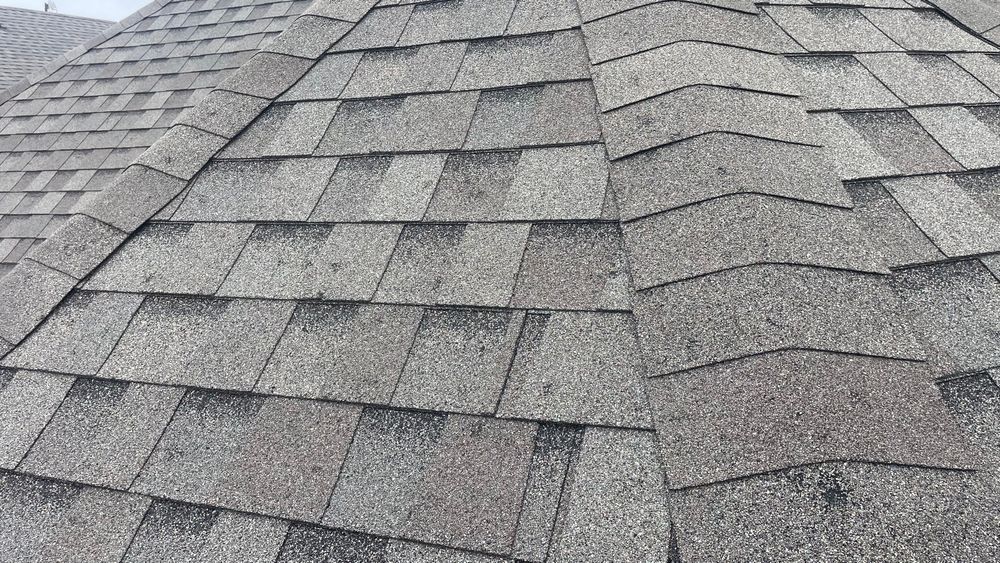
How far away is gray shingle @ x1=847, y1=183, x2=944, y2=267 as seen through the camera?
2379 mm

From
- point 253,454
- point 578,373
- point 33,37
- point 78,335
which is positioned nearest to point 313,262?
Answer: point 253,454

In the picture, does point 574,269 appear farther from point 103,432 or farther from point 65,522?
point 65,522

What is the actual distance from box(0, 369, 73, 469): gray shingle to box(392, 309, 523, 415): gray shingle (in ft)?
5.41

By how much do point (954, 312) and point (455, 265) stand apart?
2.02 metres

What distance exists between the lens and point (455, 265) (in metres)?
2.54

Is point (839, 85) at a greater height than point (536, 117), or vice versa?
point (536, 117)

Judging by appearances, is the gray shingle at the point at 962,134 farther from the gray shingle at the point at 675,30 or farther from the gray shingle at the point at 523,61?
the gray shingle at the point at 523,61

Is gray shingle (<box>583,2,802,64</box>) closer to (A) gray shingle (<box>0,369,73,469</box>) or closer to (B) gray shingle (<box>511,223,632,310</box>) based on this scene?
(B) gray shingle (<box>511,223,632,310</box>)

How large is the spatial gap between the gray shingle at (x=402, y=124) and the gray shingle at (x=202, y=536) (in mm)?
1994

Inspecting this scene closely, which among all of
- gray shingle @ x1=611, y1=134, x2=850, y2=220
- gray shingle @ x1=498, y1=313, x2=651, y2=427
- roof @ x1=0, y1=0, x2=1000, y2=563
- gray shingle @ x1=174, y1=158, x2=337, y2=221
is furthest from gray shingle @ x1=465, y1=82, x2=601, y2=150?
gray shingle @ x1=498, y1=313, x2=651, y2=427

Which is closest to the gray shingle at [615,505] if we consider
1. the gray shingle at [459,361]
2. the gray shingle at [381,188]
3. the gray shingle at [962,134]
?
the gray shingle at [459,361]

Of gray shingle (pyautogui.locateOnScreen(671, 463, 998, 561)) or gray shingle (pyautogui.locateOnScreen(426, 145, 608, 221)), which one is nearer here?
gray shingle (pyautogui.locateOnScreen(671, 463, 998, 561))

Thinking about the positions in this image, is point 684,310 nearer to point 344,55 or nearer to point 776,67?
point 776,67

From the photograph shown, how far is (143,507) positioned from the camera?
2.13m
